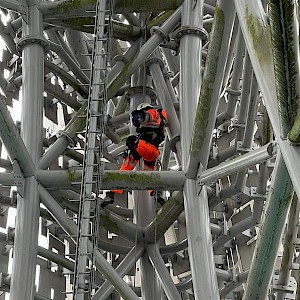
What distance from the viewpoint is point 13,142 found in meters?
10.2

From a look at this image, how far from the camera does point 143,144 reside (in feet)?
41.5

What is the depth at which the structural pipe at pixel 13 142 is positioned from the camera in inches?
390

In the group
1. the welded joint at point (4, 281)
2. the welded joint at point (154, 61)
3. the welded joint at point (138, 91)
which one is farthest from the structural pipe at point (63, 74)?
the welded joint at point (4, 281)

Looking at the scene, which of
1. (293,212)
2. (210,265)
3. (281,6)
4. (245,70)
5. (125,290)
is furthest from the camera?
A: (245,70)

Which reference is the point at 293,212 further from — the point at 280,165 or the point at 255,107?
the point at 280,165

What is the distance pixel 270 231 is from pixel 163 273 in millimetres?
5277

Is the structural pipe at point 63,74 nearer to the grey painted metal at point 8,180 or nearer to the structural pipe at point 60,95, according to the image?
the structural pipe at point 60,95

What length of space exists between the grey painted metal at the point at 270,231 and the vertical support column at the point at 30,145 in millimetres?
3376

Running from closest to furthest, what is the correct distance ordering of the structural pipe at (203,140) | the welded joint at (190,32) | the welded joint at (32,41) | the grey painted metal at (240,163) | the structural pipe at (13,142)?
the grey painted metal at (240,163), the structural pipe at (203,140), the structural pipe at (13,142), the welded joint at (32,41), the welded joint at (190,32)

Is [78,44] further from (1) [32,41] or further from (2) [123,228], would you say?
(2) [123,228]

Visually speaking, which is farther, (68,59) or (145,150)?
(68,59)

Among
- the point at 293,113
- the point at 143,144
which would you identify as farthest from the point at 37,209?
the point at 293,113

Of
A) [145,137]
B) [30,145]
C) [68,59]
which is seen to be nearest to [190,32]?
[145,137]

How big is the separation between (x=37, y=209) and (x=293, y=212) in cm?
423
